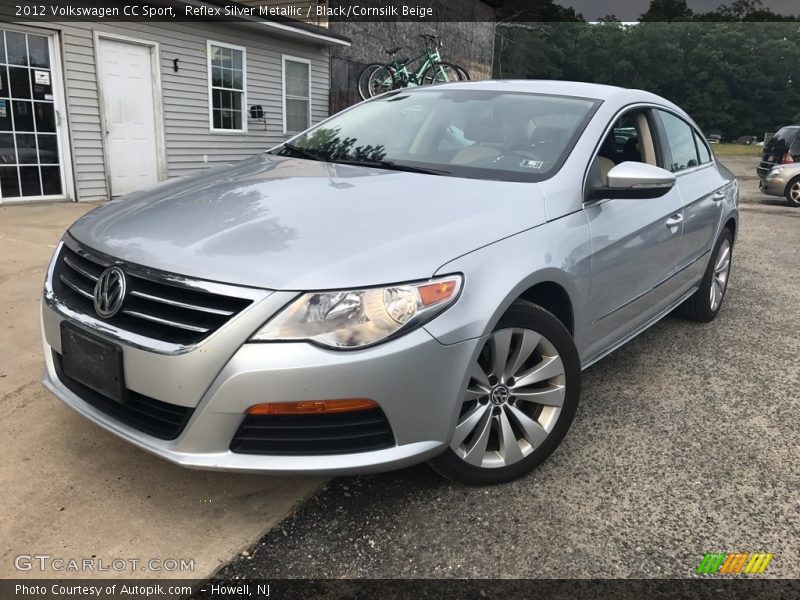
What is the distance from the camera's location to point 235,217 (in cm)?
235

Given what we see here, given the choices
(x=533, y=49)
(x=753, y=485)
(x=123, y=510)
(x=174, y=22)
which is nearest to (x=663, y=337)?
(x=753, y=485)

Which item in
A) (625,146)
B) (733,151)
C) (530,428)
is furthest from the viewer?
(733,151)

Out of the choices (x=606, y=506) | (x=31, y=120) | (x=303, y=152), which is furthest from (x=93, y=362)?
(x=31, y=120)

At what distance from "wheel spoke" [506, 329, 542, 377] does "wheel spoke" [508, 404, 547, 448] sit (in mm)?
141

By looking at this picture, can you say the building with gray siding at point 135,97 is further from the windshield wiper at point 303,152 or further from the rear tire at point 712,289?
the rear tire at point 712,289

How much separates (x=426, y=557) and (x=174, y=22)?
9.62 metres

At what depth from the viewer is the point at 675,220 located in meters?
3.55

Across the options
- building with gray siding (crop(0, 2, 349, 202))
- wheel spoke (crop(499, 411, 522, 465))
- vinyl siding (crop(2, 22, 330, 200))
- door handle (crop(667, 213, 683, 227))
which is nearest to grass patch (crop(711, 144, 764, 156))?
vinyl siding (crop(2, 22, 330, 200))

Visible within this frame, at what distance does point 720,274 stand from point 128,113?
26.4ft

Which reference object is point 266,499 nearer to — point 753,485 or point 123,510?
point 123,510

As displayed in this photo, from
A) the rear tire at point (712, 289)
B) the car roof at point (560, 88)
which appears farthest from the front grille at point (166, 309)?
the rear tire at point (712, 289)

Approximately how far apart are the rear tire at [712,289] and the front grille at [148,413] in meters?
3.65

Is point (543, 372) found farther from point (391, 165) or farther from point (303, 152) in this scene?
point (303, 152)

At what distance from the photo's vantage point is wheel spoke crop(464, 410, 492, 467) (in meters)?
2.33
